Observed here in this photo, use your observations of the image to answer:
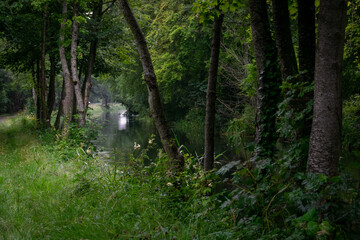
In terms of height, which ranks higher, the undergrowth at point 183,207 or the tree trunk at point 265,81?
the tree trunk at point 265,81

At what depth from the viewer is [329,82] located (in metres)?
2.61

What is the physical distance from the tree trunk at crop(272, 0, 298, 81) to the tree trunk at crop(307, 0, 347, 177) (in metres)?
1.02

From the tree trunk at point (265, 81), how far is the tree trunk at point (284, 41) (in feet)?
0.93

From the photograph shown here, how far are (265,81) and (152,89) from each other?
172cm

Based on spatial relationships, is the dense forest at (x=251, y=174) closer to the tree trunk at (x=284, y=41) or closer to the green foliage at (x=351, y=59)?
the tree trunk at (x=284, y=41)

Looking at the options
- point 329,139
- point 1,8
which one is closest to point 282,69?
point 329,139

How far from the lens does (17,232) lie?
3.13 meters

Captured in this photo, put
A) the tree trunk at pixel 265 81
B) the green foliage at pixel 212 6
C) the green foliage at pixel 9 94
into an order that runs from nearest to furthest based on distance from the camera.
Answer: the tree trunk at pixel 265 81 < the green foliage at pixel 212 6 < the green foliage at pixel 9 94

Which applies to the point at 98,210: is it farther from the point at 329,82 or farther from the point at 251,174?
the point at 329,82

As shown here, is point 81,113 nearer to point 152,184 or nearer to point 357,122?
point 152,184

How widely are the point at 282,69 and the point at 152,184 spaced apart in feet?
8.05

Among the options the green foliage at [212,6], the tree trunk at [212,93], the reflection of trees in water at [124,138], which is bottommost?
the reflection of trees in water at [124,138]

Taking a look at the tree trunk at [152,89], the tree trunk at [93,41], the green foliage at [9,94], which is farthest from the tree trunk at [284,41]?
the green foliage at [9,94]

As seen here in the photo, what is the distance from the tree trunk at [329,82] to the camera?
260cm
